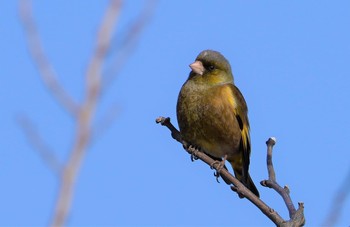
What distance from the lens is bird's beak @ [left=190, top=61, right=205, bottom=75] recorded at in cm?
697

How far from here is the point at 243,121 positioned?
7121 mm

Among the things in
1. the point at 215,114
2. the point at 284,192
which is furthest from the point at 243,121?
the point at 284,192

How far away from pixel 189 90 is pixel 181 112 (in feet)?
0.78

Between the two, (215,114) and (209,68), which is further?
(209,68)

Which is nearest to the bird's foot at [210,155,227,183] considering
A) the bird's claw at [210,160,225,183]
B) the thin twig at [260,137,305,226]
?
the bird's claw at [210,160,225,183]

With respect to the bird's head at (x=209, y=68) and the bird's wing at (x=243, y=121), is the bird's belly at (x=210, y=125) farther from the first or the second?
the bird's head at (x=209, y=68)

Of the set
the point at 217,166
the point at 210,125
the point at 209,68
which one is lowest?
the point at 217,166

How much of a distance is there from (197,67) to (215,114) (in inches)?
20.1

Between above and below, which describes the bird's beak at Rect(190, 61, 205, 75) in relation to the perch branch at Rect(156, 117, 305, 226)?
above

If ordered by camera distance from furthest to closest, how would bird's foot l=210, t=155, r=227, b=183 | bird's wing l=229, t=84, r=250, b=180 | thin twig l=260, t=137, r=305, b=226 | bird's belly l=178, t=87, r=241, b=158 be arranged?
bird's wing l=229, t=84, r=250, b=180 → bird's belly l=178, t=87, r=241, b=158 → bird's foot l=210, t=155, r=227, b=183 → thin twig l=260, t=137, r=305, b=226

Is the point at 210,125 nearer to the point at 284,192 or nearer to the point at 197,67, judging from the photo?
the point at 197,67

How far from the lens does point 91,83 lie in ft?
5.85

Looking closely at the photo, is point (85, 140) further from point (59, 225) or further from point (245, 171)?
point (245, 171)

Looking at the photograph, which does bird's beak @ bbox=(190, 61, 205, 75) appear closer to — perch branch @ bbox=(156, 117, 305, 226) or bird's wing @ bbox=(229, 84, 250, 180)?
bird's wing @ bbox=(229, 84, 250, 180)
